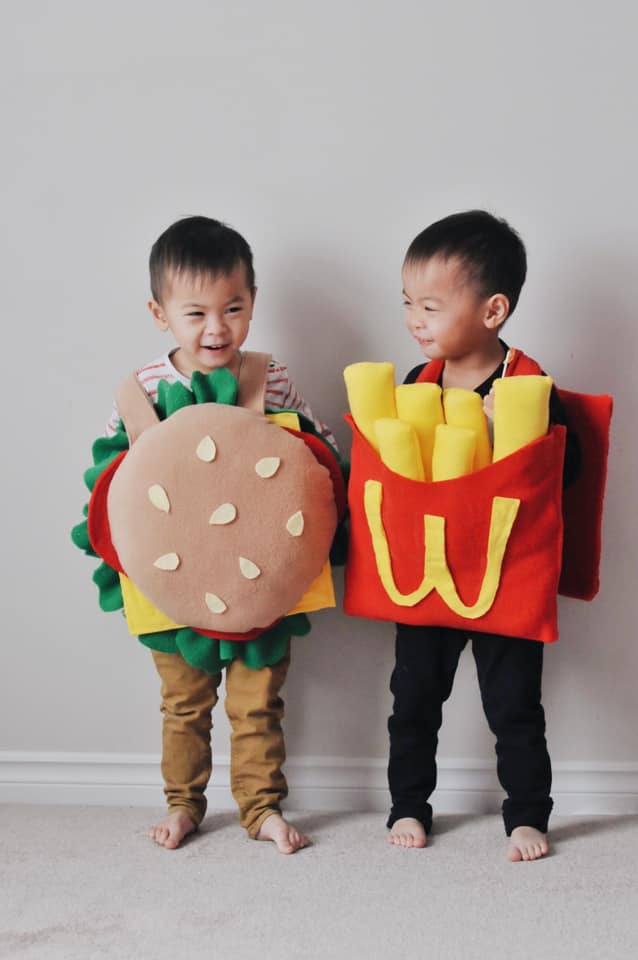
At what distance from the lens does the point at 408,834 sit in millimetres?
1443

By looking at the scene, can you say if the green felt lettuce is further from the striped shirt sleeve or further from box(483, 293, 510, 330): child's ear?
box(483, 293, 510, 330): child's ear

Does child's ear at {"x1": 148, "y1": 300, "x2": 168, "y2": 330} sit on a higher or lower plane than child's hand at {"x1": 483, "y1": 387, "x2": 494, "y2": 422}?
higher

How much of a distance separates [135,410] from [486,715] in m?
0.67

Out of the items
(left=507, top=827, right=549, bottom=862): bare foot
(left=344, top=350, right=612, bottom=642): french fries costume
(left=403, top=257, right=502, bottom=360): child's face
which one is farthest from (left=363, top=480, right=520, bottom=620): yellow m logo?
(left=507, top=827, right=549, bottom=862): bare foot

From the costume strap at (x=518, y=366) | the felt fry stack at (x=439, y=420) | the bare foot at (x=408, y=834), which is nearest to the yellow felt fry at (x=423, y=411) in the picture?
the felt fry stack at (x=439, y=420)

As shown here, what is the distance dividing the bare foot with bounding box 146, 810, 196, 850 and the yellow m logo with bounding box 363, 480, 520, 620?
0.47m

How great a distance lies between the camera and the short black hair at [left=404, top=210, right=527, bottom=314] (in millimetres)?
1340

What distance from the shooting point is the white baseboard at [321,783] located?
5.19 feet

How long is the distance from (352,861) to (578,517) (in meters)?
0.59

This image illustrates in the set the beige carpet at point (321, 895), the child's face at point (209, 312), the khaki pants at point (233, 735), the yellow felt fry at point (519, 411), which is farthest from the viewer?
the khaki pants at point (233, 735)

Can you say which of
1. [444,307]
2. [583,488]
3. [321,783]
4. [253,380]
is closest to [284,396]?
[253,380]

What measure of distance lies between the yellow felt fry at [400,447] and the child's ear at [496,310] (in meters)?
0.18

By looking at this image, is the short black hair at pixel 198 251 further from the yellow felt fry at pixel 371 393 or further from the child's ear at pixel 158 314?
the yellow felt fry at pixel 371 393

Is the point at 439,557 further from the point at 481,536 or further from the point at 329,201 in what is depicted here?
the point at 329,201
